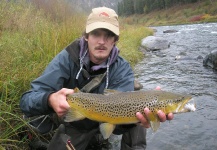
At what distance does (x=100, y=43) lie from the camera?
2.77m

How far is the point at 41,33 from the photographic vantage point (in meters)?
4.85

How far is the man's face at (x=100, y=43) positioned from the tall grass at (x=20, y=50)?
1.04 m

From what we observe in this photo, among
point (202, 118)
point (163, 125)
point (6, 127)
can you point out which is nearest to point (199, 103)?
point (202, 118)

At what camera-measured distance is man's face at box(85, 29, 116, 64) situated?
9.20 feet

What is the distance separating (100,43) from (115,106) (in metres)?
0.74

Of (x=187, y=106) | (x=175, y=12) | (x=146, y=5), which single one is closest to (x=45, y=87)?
(x=187, y=106)

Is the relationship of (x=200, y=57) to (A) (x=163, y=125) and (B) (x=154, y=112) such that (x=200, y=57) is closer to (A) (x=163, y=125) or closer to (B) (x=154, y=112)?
(A) (x=163, y=125)

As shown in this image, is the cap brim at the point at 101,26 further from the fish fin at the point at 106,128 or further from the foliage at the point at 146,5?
the foliage at the point at 146,5

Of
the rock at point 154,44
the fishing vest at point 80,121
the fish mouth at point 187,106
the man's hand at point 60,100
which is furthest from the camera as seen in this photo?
the rock at point 154,44

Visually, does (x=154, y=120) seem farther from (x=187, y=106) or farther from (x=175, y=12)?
(x=175, y=12)

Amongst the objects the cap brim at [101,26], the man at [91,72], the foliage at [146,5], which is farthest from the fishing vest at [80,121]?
the foliage at [146,5]

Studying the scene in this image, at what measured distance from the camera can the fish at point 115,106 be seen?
2.43 metres

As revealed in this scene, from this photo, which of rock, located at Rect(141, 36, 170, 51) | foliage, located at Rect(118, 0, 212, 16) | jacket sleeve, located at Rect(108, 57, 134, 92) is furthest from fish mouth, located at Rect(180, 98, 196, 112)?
foliage, located at Rect(118, 0, 212, 16)

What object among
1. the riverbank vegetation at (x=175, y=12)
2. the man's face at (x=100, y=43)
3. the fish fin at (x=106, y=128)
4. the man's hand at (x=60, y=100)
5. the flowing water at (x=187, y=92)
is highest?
the riverbank vegetation at (x=175, y=12)
